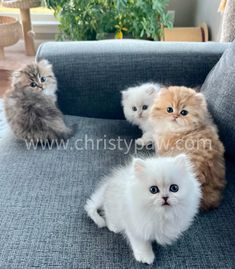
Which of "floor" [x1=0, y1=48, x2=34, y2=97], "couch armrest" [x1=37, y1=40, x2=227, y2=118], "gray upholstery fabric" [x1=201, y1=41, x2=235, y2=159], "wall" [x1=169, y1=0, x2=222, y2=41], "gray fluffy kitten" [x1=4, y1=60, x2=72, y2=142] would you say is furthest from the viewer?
"floor" [x1=0, y1=48, x2=34, y2=97]

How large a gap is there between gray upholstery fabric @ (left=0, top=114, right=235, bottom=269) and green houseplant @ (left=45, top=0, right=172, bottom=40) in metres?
1.21

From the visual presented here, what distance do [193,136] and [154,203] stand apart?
0.34m

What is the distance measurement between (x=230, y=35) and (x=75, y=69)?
2.33 ft

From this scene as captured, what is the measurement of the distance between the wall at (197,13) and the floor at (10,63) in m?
1.29

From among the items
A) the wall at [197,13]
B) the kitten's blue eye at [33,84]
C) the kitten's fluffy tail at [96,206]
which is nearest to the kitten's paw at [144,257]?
the kitten's fluffy tail at [96,206]

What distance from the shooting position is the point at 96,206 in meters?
0.91

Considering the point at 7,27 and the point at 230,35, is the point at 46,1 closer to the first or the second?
the point at 7,27

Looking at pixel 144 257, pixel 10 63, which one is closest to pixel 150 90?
pixel 144 257

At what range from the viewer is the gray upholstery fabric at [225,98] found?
105cm

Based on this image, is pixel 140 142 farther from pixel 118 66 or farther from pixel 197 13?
pixel 197 13

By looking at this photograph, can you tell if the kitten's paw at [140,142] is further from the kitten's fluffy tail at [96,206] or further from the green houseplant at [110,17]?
the green houseplant at [110,17]

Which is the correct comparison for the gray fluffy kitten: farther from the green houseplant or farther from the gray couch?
the green houseplant

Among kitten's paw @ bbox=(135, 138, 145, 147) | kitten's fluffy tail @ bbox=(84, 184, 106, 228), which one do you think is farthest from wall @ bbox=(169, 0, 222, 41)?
kitten's fluffy tail @ bbox=(84, 184, 106, 228)

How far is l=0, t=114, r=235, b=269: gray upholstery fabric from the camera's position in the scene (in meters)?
0.78
